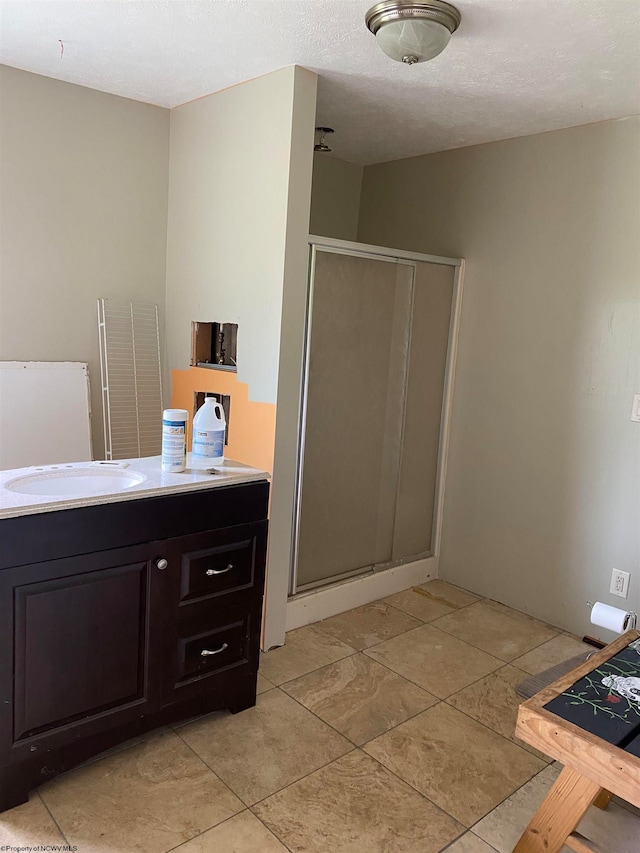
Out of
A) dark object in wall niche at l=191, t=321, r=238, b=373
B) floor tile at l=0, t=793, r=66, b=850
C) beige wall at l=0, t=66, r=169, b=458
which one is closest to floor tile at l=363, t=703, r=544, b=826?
floor tile at l=0, t=793, r=66, b=850

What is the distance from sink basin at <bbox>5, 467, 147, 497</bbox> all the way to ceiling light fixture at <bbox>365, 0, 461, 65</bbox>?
1545 millimetres

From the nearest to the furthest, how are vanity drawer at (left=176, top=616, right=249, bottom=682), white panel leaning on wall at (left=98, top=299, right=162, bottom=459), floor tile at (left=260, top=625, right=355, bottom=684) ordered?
1. vanity drawer at (left=176, top=616, right=249, bottom=682)
2. floor tile at (left=260, top=625, right=355, bottom=684)
3. white panel leaning on wall at (left=98, top=299, right=162, bottom=459)

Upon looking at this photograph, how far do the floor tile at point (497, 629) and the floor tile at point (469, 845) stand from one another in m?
1.09

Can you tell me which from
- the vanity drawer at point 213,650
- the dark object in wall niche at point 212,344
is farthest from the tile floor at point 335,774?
the dark object in wall niche at point 212,344

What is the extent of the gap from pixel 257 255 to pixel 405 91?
0.87 m

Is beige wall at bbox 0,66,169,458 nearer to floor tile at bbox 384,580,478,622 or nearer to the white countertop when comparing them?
the white countertop

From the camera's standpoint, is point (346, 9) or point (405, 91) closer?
point (346, 9)

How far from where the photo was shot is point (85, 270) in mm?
3023

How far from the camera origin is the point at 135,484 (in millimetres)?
2070

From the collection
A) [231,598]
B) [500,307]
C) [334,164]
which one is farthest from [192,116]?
[231,598]

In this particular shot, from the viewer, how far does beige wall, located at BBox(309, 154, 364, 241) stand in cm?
381

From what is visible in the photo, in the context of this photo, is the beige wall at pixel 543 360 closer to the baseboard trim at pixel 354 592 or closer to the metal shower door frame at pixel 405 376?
the metal shower door frame at pixel 405 376

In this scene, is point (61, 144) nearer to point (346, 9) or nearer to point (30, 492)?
point (346, 9)

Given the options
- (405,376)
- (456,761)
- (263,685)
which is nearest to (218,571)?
(263,685)
